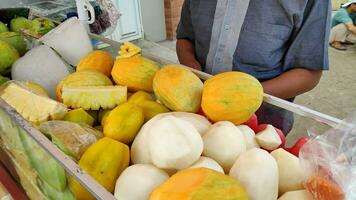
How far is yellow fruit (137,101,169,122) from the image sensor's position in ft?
1.85

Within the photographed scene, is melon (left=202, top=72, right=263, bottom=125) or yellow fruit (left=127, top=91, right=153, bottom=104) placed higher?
melon (left=202, top=72, right=263, bottom=125)

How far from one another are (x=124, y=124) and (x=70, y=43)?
47 centimetres

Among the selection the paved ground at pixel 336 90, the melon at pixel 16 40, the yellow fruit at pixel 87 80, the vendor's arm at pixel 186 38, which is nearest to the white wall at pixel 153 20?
the paved ground at pixel 336 90

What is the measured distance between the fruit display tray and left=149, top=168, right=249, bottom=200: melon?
6 centimetres

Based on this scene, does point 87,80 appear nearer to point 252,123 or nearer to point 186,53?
point 252,123

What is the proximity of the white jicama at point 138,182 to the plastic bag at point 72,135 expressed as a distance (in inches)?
4.5

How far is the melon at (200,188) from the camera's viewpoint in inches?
12.4

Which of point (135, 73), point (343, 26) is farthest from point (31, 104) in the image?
point (343, 26)

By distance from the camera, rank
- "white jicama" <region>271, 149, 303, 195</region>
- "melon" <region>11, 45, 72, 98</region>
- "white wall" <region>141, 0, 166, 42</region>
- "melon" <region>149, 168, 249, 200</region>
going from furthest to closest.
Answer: "white wall" <region>141, 0, 166, 42</region>, "melon" <region>11, 45, 72, 98</region>, "white jicama" <region>271, 149, 303, 195</region>, "melon" <region>149, 168, 249, 200</region>

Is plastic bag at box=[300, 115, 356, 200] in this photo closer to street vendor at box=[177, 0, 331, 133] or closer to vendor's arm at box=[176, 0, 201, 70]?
street vendor at box=[177, 0, 331, 133]

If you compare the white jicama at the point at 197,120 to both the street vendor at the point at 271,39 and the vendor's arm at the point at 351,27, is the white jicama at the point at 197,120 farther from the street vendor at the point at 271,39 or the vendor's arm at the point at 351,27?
the vendor's arm at the point at 351,27

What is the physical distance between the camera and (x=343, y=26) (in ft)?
11.7

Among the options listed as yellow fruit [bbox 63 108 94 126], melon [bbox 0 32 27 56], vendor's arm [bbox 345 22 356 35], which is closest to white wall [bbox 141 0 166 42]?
vendor's arm [bbox 345 22 356 35]

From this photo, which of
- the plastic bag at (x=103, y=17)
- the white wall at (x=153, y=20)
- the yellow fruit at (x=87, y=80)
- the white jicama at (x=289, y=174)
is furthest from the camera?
the white wall at (x=153, y=20)
